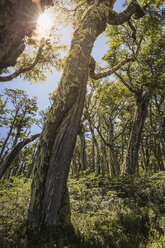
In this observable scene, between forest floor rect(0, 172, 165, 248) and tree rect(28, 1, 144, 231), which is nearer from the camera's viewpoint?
forest floor rect(0, 172, 165, 248)

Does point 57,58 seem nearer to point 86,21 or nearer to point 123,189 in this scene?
point 86,21

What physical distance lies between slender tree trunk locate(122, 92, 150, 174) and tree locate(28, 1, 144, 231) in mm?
6721

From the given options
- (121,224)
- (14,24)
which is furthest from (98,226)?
(14,24)

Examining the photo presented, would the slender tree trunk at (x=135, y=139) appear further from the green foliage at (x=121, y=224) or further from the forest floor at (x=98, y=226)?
the forest floor at (x=98, y=226)

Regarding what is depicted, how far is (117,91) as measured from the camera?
1147cm

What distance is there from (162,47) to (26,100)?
50.2 ft

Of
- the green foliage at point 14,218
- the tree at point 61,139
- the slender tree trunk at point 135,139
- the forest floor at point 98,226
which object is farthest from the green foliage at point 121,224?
the slender tree trunk at point 135,139

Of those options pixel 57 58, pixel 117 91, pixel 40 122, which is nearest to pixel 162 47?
pixel 117 91

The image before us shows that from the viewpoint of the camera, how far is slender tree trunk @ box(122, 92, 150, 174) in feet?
27.7

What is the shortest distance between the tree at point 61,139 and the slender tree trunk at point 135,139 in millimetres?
6721

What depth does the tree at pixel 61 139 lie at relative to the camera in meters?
2.45

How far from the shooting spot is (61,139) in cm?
281

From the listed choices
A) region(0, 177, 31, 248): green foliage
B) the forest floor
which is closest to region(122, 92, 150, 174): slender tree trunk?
the forest floor

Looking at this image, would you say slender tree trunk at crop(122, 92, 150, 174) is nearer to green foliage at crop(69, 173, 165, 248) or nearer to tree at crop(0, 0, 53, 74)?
green foliage at crop(69, 173, 165, 248)
